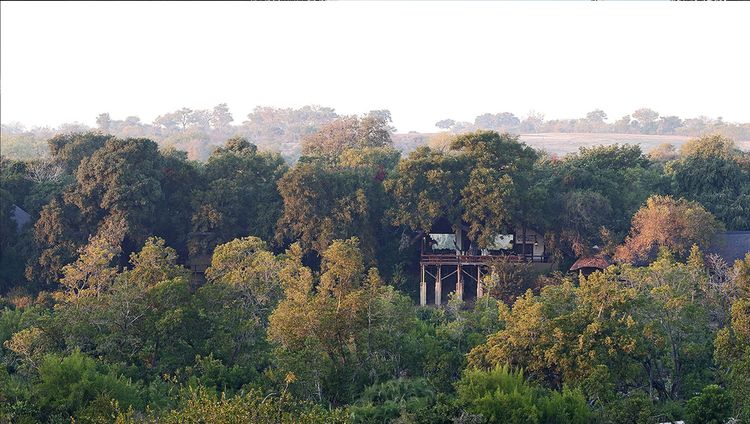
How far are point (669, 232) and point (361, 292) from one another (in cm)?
1428

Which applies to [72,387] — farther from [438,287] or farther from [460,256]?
[460,256]

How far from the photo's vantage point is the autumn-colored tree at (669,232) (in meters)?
35.1

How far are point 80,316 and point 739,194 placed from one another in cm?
2531

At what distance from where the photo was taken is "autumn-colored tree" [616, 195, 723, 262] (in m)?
35.1

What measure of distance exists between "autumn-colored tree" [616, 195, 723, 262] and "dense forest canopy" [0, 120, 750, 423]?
0.07m

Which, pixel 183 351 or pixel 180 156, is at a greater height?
pixel 180 156

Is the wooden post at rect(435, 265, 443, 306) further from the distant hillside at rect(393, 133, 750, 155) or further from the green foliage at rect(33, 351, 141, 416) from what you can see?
the distant hillside at rect(393, 133, 750, 155)

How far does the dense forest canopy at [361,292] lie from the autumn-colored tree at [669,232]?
7 centimetres

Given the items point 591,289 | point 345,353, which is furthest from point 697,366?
point 345,353

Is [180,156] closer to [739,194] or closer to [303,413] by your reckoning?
[739,194]

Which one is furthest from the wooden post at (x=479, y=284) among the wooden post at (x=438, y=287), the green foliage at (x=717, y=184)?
the green foliage at (x=717, y=184)

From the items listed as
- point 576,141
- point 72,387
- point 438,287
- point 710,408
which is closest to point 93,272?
point 72,387

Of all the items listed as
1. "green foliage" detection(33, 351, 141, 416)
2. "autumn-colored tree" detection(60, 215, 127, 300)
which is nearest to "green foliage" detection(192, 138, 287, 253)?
"autumn-colored tree" detection(60, 215, 127, 300)

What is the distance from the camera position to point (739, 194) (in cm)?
4016
